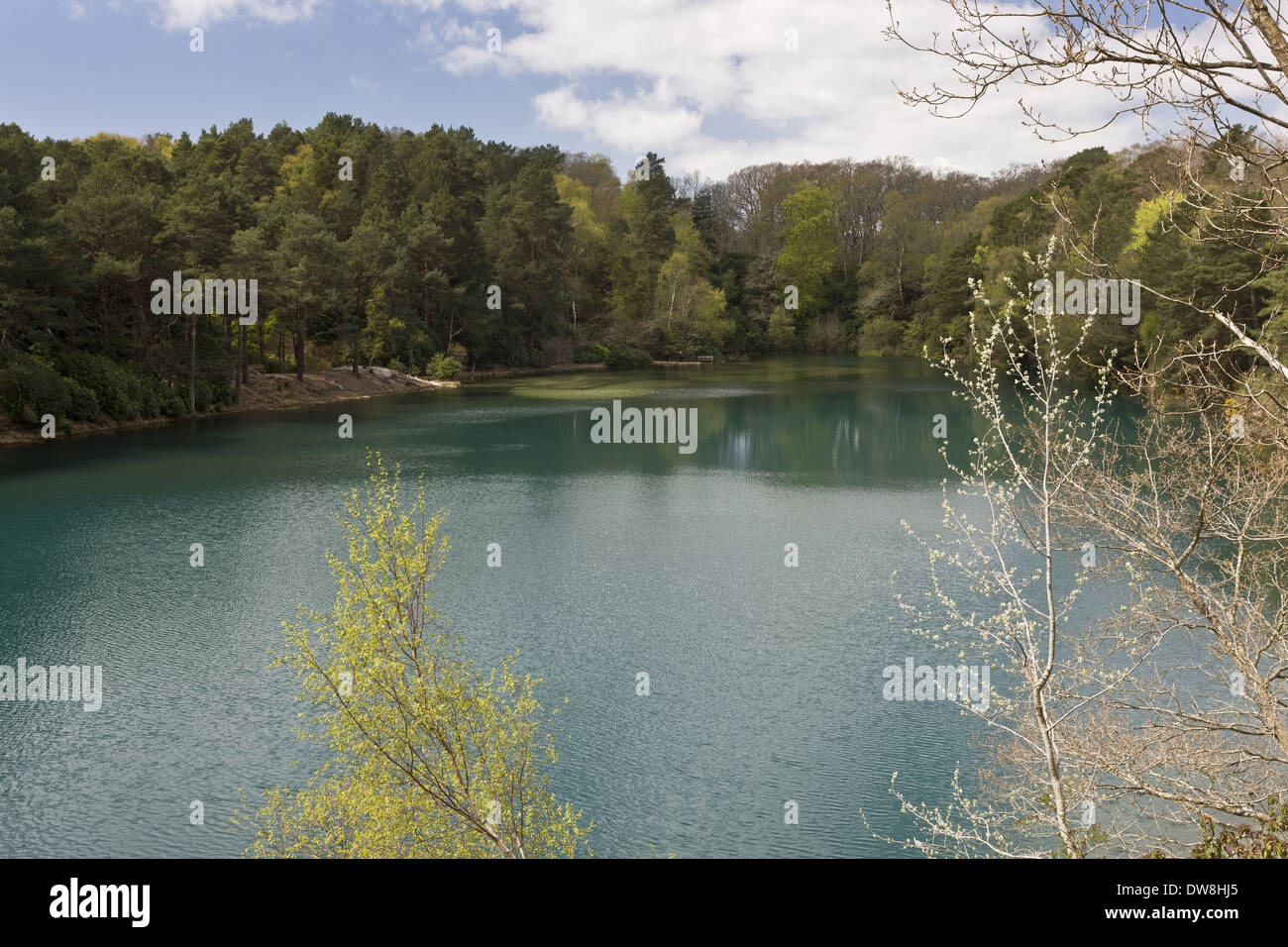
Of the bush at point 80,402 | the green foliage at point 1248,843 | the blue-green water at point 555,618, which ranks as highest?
the bush at point 80,402

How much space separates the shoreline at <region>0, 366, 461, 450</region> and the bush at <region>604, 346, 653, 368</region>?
697 inches

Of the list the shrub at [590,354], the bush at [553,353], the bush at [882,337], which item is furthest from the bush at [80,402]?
the bush at [882,337]

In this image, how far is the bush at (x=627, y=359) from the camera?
243ft

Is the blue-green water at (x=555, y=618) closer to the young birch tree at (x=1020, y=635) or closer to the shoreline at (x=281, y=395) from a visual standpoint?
the young birch tree at (x=1020, y=635)

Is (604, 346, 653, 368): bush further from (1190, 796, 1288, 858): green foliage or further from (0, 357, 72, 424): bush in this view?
(1190, 796, 1288, 858): green foliage

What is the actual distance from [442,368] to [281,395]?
1276 cm

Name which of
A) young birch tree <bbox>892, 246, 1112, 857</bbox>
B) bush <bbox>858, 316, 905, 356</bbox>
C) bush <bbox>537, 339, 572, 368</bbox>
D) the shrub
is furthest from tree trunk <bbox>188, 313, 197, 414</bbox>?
bush <bbox>858, 316, 905, 356</bbox>

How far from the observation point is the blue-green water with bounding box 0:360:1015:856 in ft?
37.1

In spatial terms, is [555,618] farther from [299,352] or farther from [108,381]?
[299,352]

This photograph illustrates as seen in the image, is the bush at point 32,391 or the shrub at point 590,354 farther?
the shrub at point 590,354

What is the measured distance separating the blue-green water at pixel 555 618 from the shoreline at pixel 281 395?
1184 mm

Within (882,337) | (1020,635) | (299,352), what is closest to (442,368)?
(299,352)

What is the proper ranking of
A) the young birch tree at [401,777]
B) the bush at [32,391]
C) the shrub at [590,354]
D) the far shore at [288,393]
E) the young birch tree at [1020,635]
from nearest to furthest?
the young birch tree at [1020,635] < the young birch tree at [401,777] < the bush at [32,391] < the far shore at [288,393] < the shrub at [590,354]

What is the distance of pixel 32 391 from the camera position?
32.6m
